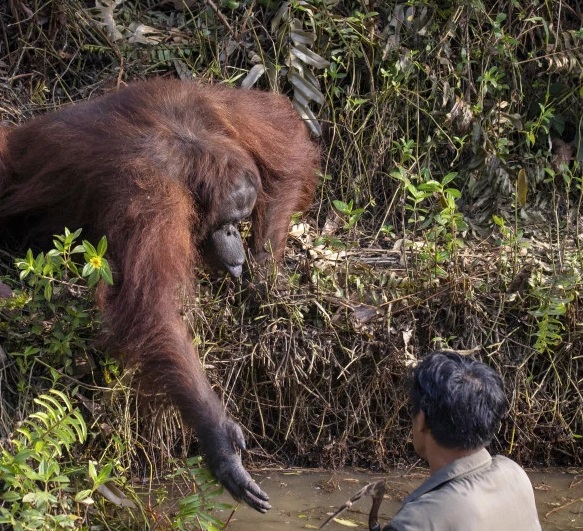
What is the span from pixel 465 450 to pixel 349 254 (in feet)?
8.22

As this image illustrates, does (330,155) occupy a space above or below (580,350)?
above

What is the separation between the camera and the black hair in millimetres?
2389

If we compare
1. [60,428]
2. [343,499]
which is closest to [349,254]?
[343,499]

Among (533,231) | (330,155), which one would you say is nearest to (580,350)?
(533,231)

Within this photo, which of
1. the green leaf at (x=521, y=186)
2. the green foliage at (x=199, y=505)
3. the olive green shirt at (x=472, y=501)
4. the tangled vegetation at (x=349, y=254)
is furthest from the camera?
the green leaf at (x=521, y=186)

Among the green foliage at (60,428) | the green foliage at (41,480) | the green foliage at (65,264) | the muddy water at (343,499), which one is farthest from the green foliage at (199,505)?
the green foliage at (65,264)

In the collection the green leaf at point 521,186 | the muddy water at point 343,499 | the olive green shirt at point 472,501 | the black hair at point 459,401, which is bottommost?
the muddy water at point 343,499

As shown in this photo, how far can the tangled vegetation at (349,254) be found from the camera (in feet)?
12.9

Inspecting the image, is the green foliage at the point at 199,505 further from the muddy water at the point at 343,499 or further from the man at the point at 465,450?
the man at the point at 465,450

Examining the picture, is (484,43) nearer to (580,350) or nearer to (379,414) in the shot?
(580,350)

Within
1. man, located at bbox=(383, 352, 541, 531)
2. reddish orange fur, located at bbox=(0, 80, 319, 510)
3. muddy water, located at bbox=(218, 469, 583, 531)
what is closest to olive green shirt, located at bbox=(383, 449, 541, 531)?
man, located at bbox=(383, 352, 541, 531)

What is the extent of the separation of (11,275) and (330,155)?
5.81ft

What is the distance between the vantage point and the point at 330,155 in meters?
5.37

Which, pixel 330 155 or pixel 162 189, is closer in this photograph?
pixel 162 189
